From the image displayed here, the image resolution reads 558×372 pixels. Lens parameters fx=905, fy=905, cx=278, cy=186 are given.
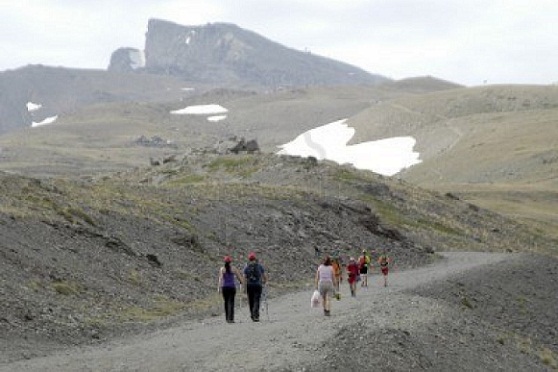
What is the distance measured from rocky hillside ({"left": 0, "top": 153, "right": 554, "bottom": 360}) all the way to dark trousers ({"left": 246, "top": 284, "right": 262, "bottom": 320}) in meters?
4.19

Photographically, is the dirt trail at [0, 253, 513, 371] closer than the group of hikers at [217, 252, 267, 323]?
Yes

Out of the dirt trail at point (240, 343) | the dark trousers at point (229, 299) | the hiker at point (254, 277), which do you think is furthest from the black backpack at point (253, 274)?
the dirt trail at point (240, 343)

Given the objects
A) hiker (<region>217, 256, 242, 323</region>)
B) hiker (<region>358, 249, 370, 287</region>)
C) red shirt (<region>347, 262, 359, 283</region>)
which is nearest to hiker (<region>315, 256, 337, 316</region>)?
hiker (<region>217, 256, 242, 323</region>)

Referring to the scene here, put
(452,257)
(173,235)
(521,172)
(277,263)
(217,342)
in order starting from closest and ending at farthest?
(217,342) < (173,235) < (277,263) < (452,257) < (521,172)

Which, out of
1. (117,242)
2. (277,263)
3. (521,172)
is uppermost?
(117,242)

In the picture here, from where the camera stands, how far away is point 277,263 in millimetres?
49781

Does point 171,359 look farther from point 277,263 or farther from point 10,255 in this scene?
point 277,263

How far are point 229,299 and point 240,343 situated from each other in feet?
17.2

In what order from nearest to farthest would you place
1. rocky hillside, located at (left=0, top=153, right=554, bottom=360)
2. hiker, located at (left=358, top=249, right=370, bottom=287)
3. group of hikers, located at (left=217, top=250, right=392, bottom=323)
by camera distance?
group of hikers, located at (left=217, top=250, right=392, bottom=323) < rocky hillside, located at (left=0, top=153, right=554, bottom=360) < hiker, located at (left=358, top=249, right=370, bottom=287)

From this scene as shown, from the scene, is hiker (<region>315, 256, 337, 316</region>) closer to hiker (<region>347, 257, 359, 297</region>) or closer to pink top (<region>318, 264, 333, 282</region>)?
pink top (<region>318, 264, 333, 282</region>)

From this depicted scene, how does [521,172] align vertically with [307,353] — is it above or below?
below

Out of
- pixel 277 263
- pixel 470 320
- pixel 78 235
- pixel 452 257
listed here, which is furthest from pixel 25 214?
pixel 452 257

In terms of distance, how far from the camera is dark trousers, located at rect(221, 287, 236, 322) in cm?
2900

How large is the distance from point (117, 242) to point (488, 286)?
20705 mm
